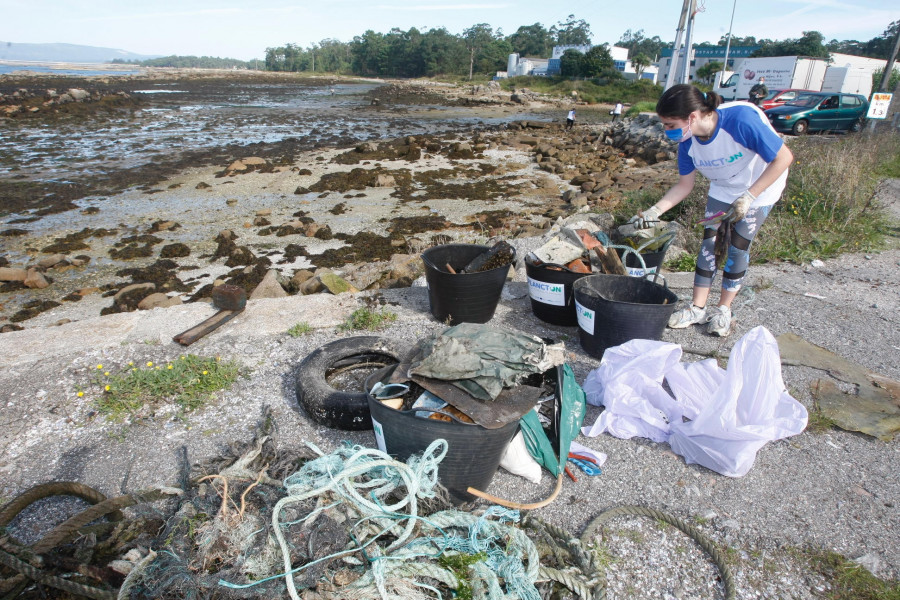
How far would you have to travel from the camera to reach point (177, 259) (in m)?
8.14

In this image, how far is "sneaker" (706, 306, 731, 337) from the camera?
4023 millimetres

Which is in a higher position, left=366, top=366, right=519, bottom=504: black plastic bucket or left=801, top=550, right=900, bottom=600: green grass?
left=366, top=366, right=519, bottom=504: black plastic bucket

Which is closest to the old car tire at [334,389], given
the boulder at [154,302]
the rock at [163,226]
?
the boulder at [154,302]

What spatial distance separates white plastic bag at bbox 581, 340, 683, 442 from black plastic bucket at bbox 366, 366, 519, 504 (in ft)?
2.92

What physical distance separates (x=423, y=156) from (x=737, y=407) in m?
14.8

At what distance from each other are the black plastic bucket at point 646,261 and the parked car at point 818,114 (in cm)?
1552

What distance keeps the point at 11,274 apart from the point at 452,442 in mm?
8275

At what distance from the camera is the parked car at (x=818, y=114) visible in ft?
53.0

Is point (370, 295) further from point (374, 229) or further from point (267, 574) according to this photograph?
point (374, 229)

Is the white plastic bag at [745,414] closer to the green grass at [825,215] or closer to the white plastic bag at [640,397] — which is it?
the white plastic bag at [640,397]

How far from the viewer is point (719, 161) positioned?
3.54 metres

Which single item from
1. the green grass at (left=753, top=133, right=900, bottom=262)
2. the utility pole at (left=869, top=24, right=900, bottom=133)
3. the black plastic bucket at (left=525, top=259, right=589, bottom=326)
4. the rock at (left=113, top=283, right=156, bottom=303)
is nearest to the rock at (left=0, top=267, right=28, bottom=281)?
the rock at (left=113, top=283, right=156, bottom=303)

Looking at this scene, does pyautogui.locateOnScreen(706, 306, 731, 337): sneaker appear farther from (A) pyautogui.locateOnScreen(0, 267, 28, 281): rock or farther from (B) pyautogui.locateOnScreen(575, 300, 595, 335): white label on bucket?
(A) pyautogui.locateOnScreen(0, 267, 28, 281): rock

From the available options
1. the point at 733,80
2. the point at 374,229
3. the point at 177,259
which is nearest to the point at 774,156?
the point at 374,229
